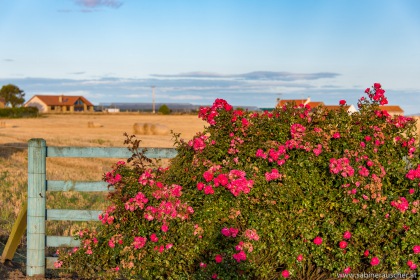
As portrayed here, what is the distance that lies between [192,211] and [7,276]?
3.35 meters

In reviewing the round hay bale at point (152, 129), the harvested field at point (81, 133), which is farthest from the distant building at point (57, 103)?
the round hay bale at point (152, 129)

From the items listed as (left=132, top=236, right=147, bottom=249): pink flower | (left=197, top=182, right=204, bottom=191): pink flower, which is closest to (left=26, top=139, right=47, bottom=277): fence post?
(left=132, top=236, right=147, bottom=249): pink flower

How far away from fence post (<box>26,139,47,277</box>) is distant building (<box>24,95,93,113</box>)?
5208 inches

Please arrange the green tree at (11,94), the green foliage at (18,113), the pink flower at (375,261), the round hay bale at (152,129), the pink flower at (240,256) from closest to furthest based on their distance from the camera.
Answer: the pink flower at (240,256) < the pink flower at (375,261) < the round hay bale at (152,129) < the green foliage at (18,113) < the green tree at (11,94)


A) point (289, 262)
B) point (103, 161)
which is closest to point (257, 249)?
point (289, 262)

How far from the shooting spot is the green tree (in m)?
120

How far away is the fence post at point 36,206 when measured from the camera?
759 cm

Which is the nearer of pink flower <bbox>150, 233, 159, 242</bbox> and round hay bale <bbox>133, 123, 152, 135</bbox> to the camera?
pink flower <bbox>150, 233, 159, 242</bbox>

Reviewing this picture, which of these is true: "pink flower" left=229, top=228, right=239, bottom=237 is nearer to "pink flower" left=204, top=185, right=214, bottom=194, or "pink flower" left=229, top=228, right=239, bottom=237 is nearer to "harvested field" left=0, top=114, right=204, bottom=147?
"pink flower" left=204, top=185, right=214, bottom=194

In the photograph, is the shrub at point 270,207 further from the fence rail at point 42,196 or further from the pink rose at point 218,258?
the fence rail at point 42,196


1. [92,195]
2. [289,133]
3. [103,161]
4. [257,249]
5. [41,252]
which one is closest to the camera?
[257,249]

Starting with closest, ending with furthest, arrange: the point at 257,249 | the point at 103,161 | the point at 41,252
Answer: the point at 257,249
the point at 41,252
the point at 103,161

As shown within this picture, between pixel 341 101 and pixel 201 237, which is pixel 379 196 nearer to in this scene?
pixel 341 101

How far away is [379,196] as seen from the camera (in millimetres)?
6020
